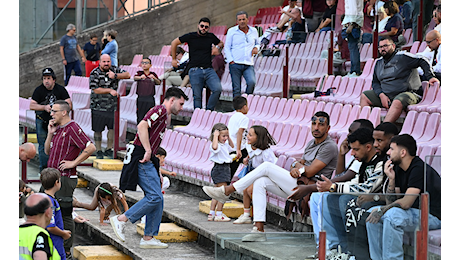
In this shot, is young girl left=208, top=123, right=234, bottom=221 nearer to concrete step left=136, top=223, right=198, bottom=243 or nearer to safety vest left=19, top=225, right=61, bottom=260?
concrete step left=136, top=223, right=198, bottom=243

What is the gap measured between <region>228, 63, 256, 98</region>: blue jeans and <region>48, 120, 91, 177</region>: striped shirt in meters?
4.78

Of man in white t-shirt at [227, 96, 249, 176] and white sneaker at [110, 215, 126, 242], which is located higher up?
man in white t-shirt at [227, 96, 249, 176]

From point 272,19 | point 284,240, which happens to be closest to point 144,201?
point 284,240

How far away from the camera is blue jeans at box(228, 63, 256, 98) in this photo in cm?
1179

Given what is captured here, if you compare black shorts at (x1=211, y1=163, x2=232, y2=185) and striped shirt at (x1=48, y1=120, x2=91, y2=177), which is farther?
black shorts at (x1=211, y1=163, x2=232, y2=185)

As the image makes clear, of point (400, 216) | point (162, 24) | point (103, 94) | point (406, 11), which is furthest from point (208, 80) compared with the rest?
point (162, 24)

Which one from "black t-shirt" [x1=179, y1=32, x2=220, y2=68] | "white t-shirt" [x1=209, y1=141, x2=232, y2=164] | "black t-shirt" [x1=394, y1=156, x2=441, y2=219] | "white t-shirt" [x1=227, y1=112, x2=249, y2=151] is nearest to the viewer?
"black t-shirt" [x1=394, y1=156, x2=441, y2=219]

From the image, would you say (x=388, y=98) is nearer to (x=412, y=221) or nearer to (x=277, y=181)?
(x=277, y=181)

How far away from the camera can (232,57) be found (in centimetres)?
1180

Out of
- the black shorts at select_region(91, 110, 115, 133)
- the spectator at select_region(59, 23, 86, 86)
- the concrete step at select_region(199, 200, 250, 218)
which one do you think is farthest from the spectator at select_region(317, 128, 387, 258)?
the spectator at select_region(59, 23, 86, 86)

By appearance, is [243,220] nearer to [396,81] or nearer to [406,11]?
[396,81]

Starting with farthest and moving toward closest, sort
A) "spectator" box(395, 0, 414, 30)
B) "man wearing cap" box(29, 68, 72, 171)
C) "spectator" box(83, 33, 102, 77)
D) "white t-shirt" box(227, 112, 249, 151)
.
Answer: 1. "spectator" box(83, 33, 102, 77)
2. "spectator" box(395, 0, 414, 30)
3. "man wearing cap" box(29, 68, 72, 171)
4. "white t-shirt" box(227, 112, 249, 151)

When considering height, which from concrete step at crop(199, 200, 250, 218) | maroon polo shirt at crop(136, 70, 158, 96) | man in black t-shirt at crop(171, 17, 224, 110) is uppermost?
man in black t-shirt at crop(171, 17, 224, 110)
